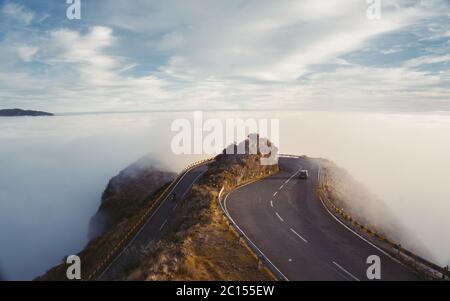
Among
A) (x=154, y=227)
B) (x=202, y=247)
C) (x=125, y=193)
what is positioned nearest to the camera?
(x=202, y=247)

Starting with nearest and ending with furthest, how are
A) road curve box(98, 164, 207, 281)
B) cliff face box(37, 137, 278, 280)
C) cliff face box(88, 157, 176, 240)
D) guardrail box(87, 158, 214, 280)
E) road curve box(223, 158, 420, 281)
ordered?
cliff face box(37, 137, 278, 280) → road curve box(223, 158, 420, 281) → road curve box(98, 164, 207, 281) → guardrail box(87, 158, 214, 280) → cliff face box(88, 157, 176, 240)

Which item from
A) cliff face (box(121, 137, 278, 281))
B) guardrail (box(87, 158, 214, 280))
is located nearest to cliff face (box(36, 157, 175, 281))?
guardrail (box(87, 158, 214, 280))

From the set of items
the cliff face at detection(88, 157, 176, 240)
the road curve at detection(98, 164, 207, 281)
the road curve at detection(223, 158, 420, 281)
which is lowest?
the cliff face at detection(88, 157, 176, 240)

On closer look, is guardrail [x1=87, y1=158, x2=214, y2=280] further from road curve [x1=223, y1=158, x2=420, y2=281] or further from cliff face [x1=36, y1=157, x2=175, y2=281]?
cliff face [x1=36, y1=157, x2=175, y2=281]

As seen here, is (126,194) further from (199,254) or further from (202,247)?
(199,254)

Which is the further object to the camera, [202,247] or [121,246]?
[121,246]

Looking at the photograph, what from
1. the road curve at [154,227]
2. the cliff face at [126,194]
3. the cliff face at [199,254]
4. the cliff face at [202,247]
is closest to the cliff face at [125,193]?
the cliff face at [126,194]

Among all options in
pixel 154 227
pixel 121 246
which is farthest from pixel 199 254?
pixel 154 227
